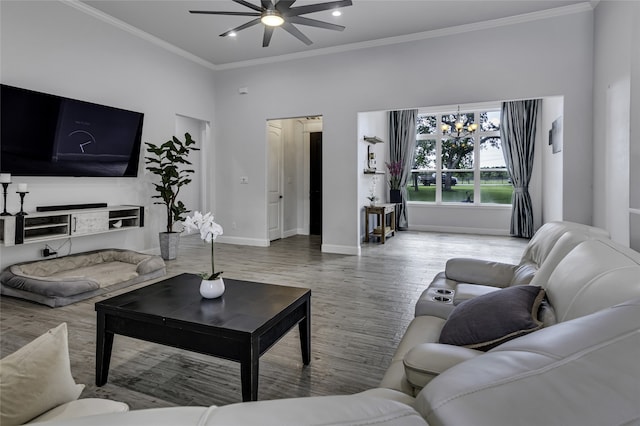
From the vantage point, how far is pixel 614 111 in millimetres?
3902

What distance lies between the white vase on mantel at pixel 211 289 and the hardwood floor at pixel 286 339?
0.51 m

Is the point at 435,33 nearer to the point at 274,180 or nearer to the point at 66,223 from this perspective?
the point at 274,180

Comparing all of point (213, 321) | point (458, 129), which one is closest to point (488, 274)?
point (213, 321)

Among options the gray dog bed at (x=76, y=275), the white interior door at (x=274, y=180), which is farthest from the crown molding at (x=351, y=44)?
the gray dog bed at (x=76, y=275)

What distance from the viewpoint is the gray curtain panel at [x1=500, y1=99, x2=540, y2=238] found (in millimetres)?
7947

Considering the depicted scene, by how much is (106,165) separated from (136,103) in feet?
3.85

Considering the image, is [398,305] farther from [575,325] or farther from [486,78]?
[486,78]

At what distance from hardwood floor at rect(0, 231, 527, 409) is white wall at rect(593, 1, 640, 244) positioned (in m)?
1.89

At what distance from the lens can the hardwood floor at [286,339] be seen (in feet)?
6.88

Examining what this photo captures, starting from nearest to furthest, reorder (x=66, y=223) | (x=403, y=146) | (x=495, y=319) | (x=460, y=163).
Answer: (x=495, y=319) < (x=66, y=223) < (x=460, y=163) < (x=403, y=146)

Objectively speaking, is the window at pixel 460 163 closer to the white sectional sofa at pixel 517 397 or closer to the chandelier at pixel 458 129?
the chandelier at pixel 458 129

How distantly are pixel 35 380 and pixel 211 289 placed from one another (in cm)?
133

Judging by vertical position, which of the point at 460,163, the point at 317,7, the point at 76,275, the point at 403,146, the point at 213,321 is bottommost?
the point at 76,275

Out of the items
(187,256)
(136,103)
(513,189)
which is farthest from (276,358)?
(513,189)
